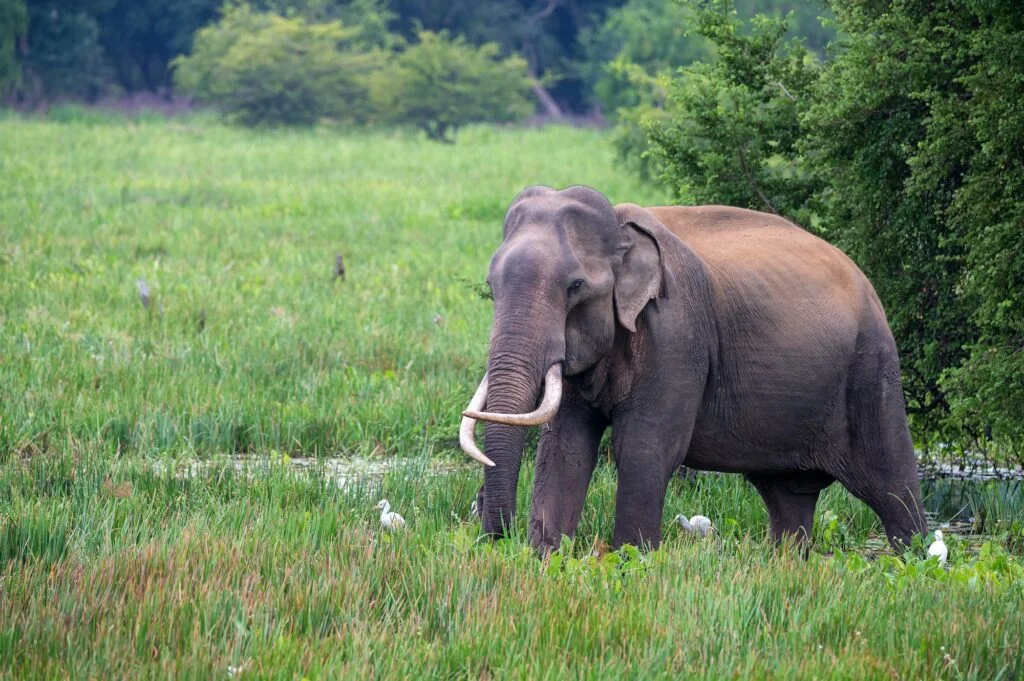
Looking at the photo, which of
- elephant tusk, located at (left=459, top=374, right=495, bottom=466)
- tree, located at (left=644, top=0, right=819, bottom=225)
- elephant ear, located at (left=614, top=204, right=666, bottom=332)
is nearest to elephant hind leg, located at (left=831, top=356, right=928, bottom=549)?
elephant ear, located at (left=614, top=204, right=666, bottom=332)

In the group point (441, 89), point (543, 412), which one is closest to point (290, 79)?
point (441, 89)

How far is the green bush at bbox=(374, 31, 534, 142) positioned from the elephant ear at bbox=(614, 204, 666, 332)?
36.1 metres

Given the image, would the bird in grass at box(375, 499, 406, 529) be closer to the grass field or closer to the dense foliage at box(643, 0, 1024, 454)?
the grass field

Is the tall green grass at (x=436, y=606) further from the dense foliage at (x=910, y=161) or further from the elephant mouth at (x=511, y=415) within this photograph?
the dense foliage at (x=910, y=161)

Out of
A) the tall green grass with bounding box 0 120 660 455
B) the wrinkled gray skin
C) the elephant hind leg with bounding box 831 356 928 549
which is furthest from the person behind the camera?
the tall green grass with bounding box 0 120 660 455

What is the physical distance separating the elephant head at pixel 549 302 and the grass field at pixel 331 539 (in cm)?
44

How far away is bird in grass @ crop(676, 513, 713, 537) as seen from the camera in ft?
20.3

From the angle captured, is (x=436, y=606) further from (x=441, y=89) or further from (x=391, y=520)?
(x=441, y=89)

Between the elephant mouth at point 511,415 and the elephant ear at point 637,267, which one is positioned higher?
the elephant ear at point 637,267

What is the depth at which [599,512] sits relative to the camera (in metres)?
6.52

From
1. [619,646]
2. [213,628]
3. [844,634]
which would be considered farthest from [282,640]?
[844,634]

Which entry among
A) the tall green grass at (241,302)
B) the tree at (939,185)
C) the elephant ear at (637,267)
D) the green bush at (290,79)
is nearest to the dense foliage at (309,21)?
the green bush at (290,79)

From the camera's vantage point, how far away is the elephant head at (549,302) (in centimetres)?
508

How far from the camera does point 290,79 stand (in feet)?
143
